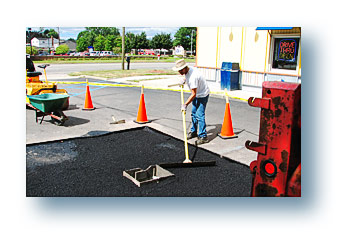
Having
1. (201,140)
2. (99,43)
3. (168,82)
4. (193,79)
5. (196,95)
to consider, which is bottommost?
(201,140)

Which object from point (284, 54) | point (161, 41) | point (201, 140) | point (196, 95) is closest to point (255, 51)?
point (284, 54)

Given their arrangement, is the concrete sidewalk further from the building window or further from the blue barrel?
the building window

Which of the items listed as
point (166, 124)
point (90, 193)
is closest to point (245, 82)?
point (166, 124)

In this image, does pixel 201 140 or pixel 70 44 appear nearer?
pixel 70 44

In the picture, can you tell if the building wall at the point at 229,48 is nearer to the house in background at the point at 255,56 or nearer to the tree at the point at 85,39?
the house in background at the point at 255,56

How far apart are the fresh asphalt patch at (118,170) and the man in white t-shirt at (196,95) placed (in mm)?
395

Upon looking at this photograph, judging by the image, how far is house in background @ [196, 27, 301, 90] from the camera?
24.0 ft

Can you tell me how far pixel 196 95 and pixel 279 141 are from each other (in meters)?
3.21

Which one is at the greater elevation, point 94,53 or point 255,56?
point 255,56

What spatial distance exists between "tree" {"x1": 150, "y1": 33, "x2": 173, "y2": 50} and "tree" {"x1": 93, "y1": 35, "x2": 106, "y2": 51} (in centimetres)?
74

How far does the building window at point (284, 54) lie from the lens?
24.3 feet

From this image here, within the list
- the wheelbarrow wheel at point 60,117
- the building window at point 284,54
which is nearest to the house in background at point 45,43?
the wheelbarrow wheel at point 60,117

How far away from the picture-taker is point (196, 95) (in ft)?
19.0

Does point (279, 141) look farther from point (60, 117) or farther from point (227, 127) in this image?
point (60, 117)
